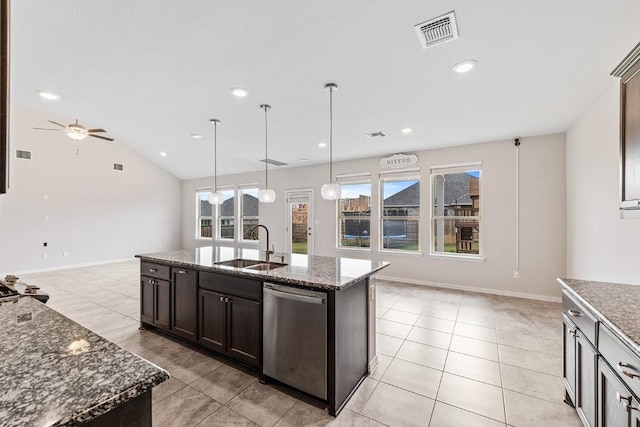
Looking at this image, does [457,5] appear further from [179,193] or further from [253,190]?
[179,193]

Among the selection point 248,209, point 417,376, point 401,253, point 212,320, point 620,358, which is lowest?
point 417,376

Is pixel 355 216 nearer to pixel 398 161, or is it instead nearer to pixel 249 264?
pixel 398 161

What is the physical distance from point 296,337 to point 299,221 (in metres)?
5.13

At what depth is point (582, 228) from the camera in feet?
11.8

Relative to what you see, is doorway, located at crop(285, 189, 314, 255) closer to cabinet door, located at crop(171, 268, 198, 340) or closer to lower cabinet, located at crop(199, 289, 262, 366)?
cabinet door, located at crop(171, 268, 198, 340)

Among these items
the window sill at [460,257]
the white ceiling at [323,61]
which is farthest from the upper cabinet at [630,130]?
the window sill at [460,257]

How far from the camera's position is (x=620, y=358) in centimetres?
122

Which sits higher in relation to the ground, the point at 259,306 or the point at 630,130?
the point at 630,130

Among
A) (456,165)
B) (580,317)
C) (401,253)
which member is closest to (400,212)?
(401,253)

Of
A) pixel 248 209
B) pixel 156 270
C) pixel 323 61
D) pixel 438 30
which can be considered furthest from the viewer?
pixel 248 209

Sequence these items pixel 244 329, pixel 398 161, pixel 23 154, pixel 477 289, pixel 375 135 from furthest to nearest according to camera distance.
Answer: pixel 23 154, pixel 398 161, pixel 477 289, pixel 375 135, pixel 244 329

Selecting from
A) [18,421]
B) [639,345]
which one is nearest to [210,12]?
[18,421]

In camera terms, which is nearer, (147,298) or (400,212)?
(147,298)

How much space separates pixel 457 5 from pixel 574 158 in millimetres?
3414
